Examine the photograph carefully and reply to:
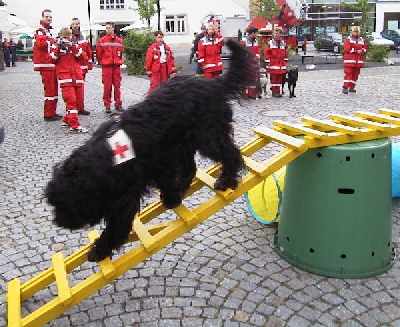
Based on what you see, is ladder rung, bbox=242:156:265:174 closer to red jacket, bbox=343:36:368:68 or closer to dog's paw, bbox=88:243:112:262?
dog's paw, bbox=88:243:112:262

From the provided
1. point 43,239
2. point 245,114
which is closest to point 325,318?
point 43,239

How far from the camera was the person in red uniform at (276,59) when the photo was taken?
1158cm

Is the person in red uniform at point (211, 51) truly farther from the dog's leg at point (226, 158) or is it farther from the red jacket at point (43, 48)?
the dog's leg at point (226, 158)

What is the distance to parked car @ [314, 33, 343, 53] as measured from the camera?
2837 cm

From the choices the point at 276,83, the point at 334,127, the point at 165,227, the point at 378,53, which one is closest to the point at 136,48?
the point at 276,83

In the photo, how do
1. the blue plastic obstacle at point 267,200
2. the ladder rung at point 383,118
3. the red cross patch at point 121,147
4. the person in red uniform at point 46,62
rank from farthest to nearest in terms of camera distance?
the person in red uniform at point 46,62, the blue plastic obstacle at point 267,200, the ladder rung at point 383,118, the red cross patch at point 121,147

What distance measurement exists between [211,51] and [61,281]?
856 centimetres

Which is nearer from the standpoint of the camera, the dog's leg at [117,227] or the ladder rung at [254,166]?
the dog's leg at [117,227]

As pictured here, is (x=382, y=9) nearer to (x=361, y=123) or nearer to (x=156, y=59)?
(x=156, y=59)

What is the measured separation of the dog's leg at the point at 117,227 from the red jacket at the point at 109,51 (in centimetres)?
757

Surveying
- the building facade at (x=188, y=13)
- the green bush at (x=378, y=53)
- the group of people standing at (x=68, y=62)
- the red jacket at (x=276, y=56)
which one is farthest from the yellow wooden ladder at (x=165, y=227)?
the building facade at (x=188, y=13)

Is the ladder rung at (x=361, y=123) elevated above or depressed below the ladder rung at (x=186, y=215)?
above

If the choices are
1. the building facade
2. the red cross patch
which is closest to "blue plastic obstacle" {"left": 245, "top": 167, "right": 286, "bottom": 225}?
the red cross patch

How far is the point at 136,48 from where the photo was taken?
758 inches
